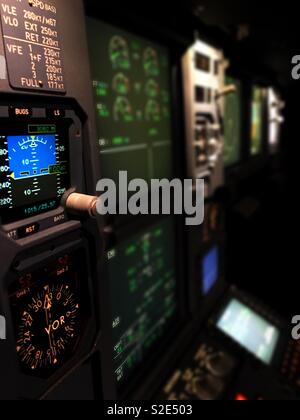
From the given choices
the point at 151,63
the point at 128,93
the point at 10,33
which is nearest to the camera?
the point at 10,33

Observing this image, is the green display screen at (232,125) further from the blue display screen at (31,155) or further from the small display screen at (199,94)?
the blue display screen at (31,155)

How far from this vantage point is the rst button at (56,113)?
616mm

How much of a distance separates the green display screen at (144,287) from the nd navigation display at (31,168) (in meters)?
0.64

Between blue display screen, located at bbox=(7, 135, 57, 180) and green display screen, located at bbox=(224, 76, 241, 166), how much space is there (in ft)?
6.62

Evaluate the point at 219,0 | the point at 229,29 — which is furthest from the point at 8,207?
the point at 229,29

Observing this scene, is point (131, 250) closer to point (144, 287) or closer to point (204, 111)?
point (144, 287)

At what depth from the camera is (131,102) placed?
1326 millimetres

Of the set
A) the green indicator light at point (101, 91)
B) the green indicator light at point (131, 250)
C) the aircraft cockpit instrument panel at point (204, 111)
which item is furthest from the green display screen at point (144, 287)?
the green indicator light at point (101, 91)

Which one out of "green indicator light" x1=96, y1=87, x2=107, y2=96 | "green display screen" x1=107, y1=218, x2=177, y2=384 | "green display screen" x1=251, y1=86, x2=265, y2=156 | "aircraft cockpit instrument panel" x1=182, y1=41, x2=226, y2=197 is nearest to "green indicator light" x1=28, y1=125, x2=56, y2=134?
"green indicator light" x1=96, y1=87, x2=107, y2=96

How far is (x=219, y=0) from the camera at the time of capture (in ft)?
4.47

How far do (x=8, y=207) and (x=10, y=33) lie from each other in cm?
27

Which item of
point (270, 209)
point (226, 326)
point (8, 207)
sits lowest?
point (226, 326)

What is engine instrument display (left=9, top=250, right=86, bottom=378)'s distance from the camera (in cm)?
60
